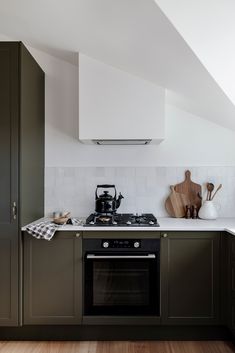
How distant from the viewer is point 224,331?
2408 millimetres

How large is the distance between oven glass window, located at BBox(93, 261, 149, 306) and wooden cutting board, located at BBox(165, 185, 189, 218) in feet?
2.43

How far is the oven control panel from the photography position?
2.36 meters

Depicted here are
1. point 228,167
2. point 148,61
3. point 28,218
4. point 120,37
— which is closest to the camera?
point 120,37

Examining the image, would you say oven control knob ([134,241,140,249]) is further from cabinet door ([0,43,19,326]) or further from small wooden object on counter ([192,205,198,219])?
cabinet door ([0,43,19,326])

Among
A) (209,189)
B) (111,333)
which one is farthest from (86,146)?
(111,333)

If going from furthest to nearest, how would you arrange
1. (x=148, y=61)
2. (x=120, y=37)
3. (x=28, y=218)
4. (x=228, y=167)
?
(x=228, y=167), (x=28, y=218), (x=148, y=61), (x=120, y=37)

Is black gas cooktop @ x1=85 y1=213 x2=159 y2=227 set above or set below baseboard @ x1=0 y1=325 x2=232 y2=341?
above

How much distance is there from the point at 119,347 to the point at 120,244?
780 millimetres

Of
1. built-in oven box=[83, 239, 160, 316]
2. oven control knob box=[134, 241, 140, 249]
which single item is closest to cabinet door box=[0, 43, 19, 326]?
built-in oven box=[83, 239, 160, 316]

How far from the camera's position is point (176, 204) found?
9.68ft

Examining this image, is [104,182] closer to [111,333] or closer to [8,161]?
[8,161]

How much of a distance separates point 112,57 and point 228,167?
4.97 feet

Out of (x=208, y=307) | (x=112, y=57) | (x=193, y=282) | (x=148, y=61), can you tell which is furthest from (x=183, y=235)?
(x=112, y=57)

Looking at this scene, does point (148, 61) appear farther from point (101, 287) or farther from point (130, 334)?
point (130, 334)
